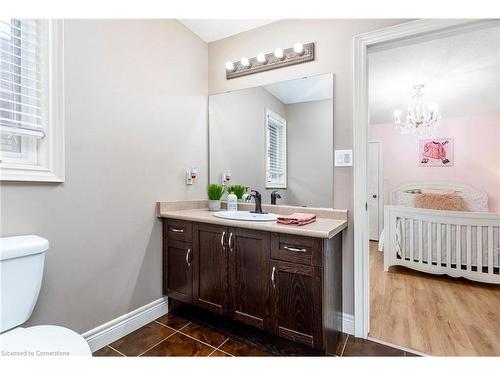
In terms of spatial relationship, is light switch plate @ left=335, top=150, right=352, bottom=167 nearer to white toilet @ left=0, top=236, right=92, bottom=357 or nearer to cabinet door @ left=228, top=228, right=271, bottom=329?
cabinet door @ left=228, top=228, right=271, bottom=329

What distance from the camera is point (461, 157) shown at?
14.4 ft

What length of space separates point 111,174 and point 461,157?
527 cm

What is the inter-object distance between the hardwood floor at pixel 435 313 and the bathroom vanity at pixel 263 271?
19.4 inches

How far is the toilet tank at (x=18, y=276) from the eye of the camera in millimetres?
1067

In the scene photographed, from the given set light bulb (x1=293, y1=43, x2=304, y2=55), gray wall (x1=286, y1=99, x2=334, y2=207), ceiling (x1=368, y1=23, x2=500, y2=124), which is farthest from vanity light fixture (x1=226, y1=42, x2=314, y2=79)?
ceiling (x1=368, y1=23, x2=500, y2=124)

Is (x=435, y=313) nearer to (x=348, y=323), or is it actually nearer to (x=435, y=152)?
(x=348, y=323)

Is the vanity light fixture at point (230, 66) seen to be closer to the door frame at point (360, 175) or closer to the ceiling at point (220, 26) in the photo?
the ceiling at point (220, 26)

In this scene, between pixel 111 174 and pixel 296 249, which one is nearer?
pixel 296 249

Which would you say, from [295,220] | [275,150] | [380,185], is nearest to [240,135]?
[275,150]

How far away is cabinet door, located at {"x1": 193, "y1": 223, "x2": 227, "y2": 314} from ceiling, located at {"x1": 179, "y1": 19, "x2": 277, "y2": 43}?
164 centimetres

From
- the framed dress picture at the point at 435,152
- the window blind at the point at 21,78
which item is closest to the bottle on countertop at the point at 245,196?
the window blind at the point at 21,78

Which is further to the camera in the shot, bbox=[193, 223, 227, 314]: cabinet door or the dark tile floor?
bbox=[193, 223, 227, 314]: cabinet door

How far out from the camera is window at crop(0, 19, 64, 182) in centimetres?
127
